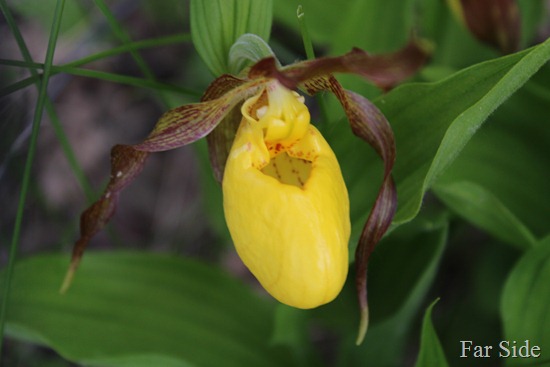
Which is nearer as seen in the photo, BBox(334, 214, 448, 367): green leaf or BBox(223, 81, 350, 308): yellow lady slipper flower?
BBox(223, 81, 350, 308): yellow lady slipper flower

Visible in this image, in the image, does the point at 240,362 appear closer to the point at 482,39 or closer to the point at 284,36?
the point at 482,39

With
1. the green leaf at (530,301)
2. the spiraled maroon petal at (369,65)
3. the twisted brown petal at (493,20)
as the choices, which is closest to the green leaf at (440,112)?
the spiraled maroon petal at (369,65)

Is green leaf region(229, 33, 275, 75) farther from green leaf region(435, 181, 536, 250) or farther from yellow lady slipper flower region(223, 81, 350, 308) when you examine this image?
green leaf region(435, 181, 536, 250)

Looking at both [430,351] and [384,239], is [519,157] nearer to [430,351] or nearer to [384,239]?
[384,239]

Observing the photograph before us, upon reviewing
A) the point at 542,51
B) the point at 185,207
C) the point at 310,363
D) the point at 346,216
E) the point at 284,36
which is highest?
the point at 284,36

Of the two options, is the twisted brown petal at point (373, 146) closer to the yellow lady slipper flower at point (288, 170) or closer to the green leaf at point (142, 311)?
the yellow lady slipper flower at point (288, 170)

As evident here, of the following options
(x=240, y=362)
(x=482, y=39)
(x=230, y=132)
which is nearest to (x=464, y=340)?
(x=240, y=362)

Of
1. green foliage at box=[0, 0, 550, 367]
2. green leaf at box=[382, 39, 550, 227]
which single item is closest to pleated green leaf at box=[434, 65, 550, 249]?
green foliage at box=[0, 0, 550, 367]
